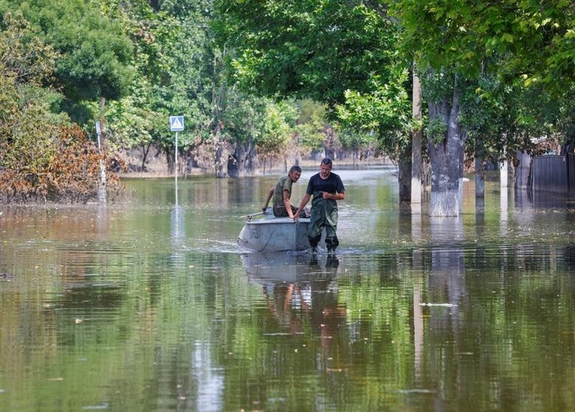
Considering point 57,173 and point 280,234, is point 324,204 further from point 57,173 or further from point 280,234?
point 57,173

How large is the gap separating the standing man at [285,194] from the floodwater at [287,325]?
39.4 inches

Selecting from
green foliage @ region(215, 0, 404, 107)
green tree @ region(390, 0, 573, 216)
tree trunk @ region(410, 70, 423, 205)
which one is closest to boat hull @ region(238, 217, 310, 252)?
green tree @ region(390, 0, 573, 216)

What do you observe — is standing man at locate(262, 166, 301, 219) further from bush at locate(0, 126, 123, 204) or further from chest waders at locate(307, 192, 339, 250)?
bush at locate(0, 126, 123, 204)

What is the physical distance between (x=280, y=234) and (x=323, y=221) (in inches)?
31.7

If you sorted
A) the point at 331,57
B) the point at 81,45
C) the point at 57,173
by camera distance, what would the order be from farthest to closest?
the point at 81,45 < the point at 57,173 < the point at 331,57

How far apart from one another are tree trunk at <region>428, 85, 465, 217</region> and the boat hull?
1102 cm

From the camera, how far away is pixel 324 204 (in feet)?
67.9

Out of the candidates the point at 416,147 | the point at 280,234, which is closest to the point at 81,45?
the point at 416,147

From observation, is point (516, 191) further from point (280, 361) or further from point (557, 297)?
point (280, 361)

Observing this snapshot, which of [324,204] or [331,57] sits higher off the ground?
[331,57]

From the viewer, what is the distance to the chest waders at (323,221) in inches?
816

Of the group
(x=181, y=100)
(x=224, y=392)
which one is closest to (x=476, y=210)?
(x=224, y=392)

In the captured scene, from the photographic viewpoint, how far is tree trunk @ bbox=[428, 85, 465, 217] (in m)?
31.8

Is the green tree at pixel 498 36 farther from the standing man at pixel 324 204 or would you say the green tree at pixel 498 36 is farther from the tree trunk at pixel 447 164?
the tree trunk at pixel 447 164
